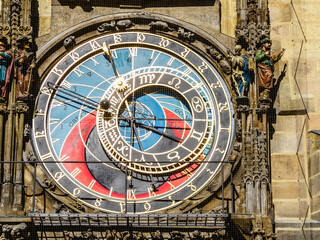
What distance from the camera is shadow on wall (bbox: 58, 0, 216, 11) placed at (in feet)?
56.0

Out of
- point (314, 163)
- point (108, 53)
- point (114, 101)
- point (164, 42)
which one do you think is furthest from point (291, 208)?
point (108, 53)

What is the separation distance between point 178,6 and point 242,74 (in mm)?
1588

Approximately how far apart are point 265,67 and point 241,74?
0.37 meters

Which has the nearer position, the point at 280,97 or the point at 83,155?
the point at 83,155

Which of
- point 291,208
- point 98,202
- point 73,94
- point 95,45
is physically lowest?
point 291,208

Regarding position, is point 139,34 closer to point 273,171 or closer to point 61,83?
point 61,83

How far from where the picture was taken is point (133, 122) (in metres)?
16.5

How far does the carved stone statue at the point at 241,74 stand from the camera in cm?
1635

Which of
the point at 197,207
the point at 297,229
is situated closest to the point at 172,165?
the point at 197,207

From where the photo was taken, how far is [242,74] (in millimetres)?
16391

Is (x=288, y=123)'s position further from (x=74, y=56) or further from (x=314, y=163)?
(x=74, y=56)

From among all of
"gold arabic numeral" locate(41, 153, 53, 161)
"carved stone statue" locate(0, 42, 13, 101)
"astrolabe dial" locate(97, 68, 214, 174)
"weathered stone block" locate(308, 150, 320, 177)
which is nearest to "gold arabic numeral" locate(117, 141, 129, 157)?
"astrolabe dial" locate(97, 68, 214, 174)

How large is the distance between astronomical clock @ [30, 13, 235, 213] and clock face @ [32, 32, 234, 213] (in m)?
0.01

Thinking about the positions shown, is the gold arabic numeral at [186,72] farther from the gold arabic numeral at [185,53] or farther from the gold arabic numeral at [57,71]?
the gold arabic numeral at [57,71]
